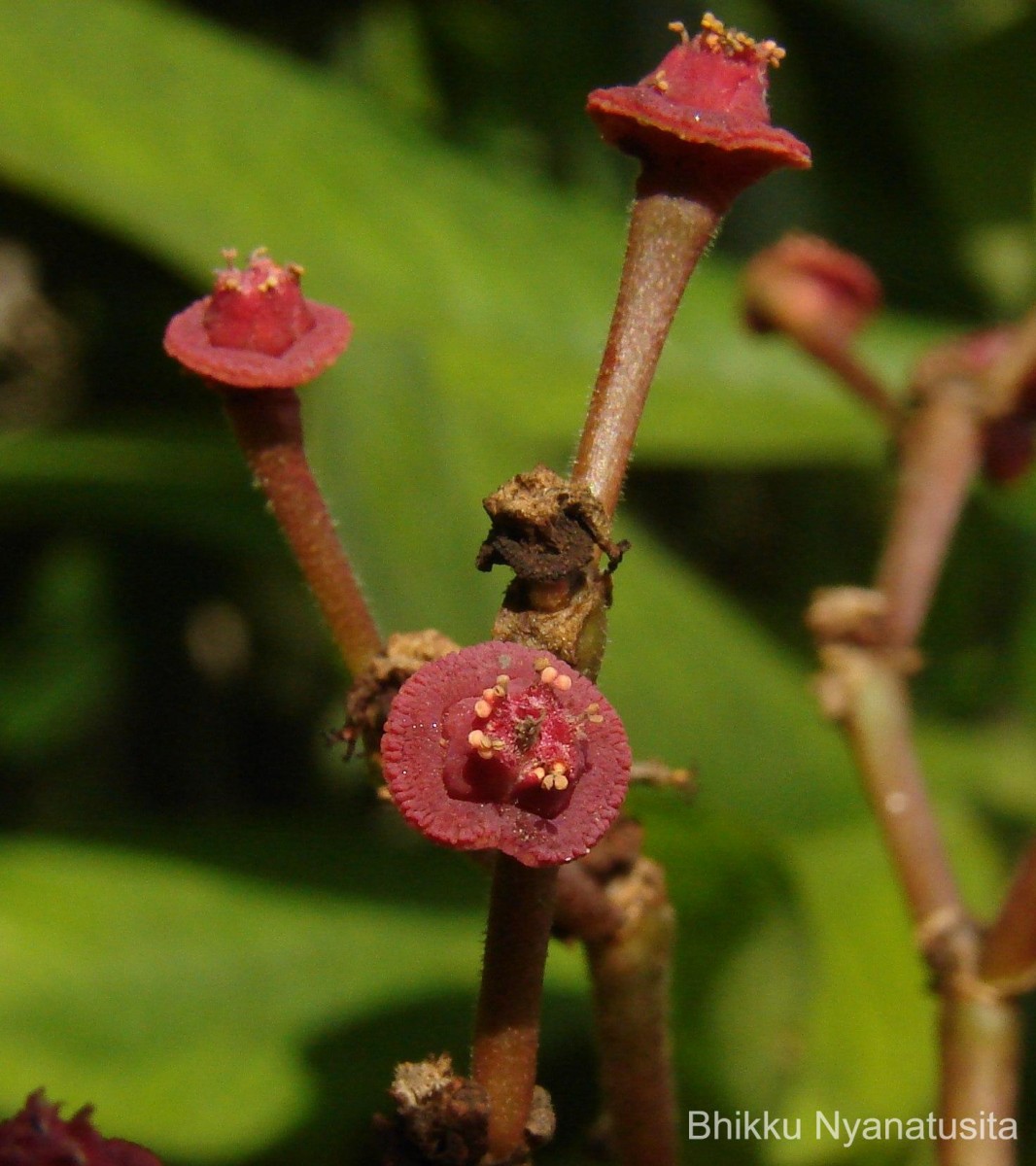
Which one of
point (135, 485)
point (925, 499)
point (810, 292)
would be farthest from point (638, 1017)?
point (135, 485)

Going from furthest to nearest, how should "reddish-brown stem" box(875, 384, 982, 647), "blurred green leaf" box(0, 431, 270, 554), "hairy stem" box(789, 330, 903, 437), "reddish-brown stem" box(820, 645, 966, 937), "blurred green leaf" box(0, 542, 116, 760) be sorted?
"blurred green leaf" box(0, 542, 116, 760)
"blurred green leaf" box(0, 431, 270, 554)
"hairy stem" box(789, 330, 903, 437)
"reddish-brown stem" box(875, 384, 982, 647)
"reddish-brown stem" box(820, 645, 966, 937)

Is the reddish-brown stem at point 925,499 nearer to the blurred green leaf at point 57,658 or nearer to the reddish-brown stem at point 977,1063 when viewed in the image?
the reddish-brown stem at point 977,1063

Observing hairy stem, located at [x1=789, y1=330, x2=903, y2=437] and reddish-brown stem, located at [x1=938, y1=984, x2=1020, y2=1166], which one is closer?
reddish-brown stem, located at [x1=938, y1=984, x2=1020, y2=1166]

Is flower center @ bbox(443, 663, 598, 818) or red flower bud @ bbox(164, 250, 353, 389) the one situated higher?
red flower bud @ bbox(164, 250, 353, 389)

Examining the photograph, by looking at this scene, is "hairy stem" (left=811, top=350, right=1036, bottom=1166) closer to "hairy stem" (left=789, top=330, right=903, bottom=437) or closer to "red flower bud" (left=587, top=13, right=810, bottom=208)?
"hairy stem" (left=789, top=330, right=903, bottom=437)

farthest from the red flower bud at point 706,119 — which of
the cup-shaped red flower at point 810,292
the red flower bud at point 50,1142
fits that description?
the cup-shaped red flower at point 810,292

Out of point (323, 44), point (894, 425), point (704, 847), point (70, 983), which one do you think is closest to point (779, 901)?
Result: point (704, 847)

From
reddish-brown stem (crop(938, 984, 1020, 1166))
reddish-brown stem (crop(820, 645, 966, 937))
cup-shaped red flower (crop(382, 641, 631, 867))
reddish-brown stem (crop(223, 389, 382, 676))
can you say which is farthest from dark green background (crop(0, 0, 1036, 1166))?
cup-shaped red flower (crop(382, 641, 631, 867))
